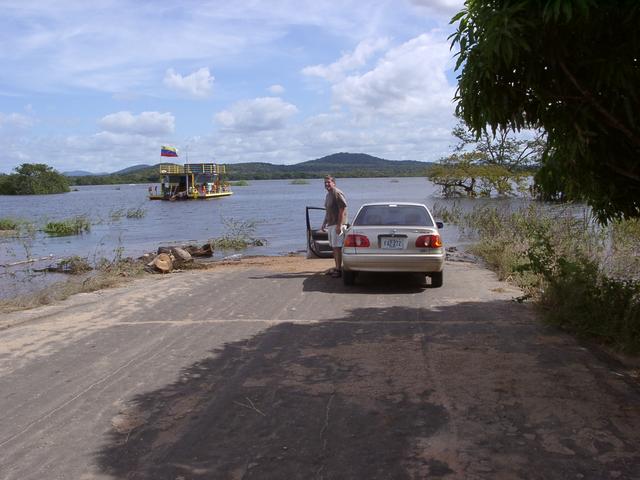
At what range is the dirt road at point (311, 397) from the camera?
3.78 meters

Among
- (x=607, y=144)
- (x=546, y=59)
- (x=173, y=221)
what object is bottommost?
(x=173, y=221)

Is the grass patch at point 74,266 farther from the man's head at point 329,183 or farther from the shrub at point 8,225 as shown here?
the shrub at point 8,225

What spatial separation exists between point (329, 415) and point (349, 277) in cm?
621

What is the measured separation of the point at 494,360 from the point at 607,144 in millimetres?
2143

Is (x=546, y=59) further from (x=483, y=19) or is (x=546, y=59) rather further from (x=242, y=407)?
(x=242, y=407)

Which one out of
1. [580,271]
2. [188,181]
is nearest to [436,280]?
[580,271]

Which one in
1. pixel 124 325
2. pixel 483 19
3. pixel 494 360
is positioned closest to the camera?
pixel 483 19

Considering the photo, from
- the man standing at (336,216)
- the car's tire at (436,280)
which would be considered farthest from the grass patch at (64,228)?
the car's tire at (436,280)

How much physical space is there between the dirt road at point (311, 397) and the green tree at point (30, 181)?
112986 mm

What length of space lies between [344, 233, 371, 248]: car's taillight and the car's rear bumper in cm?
16

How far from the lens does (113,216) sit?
44094mm

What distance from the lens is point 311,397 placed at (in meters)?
4.94

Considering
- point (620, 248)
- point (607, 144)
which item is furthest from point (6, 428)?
point (620, 248)

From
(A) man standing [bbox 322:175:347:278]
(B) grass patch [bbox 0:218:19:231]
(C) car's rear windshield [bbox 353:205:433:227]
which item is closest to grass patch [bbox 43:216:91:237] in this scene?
(B) grass patch [bbox 0:218:19:231]
